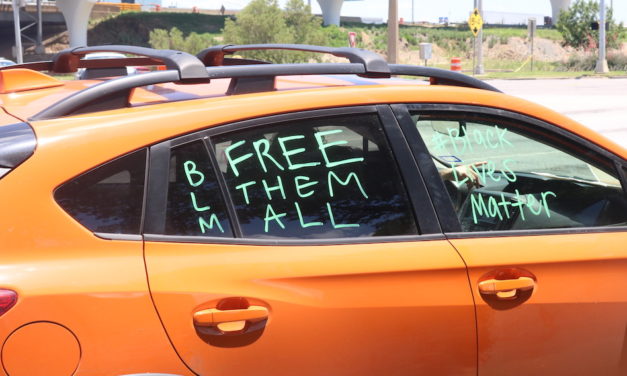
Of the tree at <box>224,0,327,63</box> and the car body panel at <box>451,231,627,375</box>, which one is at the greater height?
the tree at <box>224,0,327,63</box>

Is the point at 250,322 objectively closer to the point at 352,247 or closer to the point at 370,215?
the point at 352,247

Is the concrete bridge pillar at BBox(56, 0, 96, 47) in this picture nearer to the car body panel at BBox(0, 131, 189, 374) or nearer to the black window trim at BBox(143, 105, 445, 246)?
the black window trim at BBox(143, 105, 445, 246)

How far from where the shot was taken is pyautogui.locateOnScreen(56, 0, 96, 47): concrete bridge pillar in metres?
75.2

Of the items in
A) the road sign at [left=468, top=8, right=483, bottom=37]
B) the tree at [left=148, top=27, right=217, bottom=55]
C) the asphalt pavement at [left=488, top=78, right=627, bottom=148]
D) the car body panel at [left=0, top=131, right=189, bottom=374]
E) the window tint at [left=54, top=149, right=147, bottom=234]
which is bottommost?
the asphalt pavement at [left=488, top=78, right=627, bottom=148]

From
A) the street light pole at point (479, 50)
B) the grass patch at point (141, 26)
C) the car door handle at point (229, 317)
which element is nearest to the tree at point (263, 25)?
the street light pole at point (479, 50)

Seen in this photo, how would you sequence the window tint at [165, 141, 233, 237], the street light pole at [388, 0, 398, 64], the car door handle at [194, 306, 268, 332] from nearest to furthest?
the car door handle at [194, 306, 268, 332]
the window tint at [165, 141, 233, 237]
the street light pole at [388, 0, 398, 64]

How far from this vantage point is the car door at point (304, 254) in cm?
224

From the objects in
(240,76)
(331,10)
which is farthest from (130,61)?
(331,10)

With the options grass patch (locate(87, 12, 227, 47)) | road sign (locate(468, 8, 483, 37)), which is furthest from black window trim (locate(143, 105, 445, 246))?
grass patch (locate(87, 12, 227, 47))

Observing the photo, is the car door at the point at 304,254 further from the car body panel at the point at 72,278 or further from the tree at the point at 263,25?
the tree at the point at 263,25

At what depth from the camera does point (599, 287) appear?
277 cm

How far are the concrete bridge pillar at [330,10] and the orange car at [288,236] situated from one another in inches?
3690

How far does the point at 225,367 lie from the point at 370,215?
70 cm

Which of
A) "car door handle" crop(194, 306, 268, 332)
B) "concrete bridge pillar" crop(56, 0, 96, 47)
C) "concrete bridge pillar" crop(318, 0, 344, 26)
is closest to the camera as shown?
"car door handle" crop(194, 306, 268, 332)
